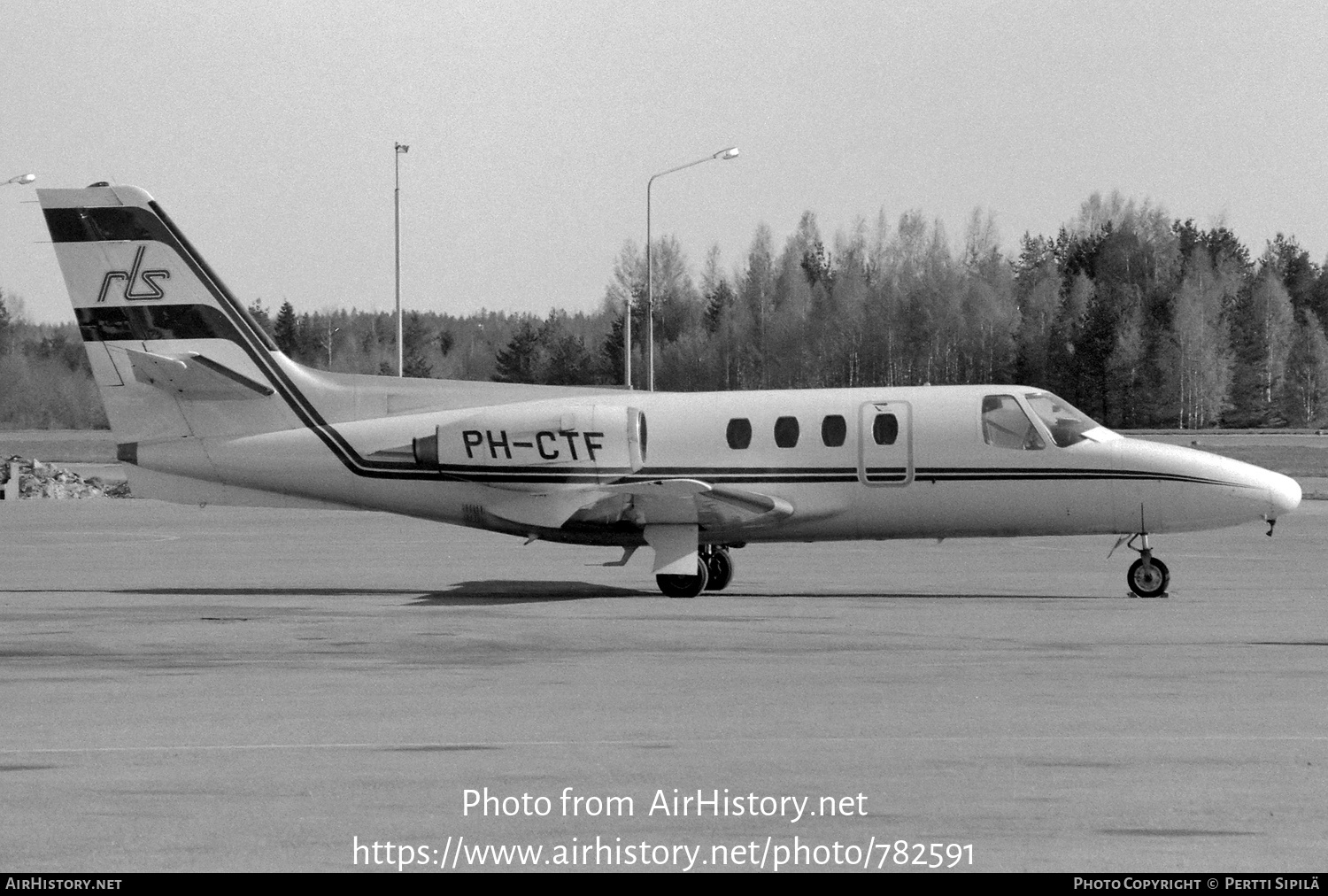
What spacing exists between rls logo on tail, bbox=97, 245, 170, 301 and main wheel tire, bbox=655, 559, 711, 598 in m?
7.50

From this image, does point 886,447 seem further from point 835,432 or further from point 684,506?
point 684,506

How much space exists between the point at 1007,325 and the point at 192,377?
67082mm

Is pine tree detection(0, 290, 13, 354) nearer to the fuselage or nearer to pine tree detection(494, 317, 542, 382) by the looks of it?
pine tree detection(494, 317, 542, 382)

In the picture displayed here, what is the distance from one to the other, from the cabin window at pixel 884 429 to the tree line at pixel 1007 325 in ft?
183

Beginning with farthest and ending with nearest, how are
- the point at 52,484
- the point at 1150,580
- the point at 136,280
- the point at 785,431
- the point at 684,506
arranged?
1. the point at 52,484
2. the point at 136,280
3. the point at 785,431
4. the point at 684,506
5. the point at 1150,580

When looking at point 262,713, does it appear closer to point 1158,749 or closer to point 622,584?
point 1158,749

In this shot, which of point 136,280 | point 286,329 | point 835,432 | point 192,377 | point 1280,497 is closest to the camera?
point 1280,497

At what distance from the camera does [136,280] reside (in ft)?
70.1

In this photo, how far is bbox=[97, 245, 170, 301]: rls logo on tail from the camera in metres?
21.4

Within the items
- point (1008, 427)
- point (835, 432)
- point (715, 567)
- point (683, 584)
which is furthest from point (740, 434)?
point (1008, 427)

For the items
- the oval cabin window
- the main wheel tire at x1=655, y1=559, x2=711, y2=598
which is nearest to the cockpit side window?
the oval cabin window

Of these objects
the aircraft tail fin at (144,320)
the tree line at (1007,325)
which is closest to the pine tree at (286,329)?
the tree line at (1007,325)

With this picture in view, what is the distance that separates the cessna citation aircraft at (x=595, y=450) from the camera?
20.1 metres

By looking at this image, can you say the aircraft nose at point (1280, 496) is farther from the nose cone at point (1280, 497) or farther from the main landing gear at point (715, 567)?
the main landing gear at point (715, 567)
